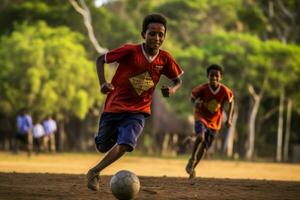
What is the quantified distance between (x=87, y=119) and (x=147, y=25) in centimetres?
4051

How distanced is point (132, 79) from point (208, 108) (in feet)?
17.1

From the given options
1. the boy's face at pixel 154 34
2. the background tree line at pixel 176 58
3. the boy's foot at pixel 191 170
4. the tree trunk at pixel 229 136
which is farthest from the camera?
the tree trunk at pixel 229 136

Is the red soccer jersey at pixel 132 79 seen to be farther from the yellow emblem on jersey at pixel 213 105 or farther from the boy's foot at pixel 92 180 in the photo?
the yellow emblem on jersey at pixel 213 105

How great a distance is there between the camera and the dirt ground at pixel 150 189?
9.14 metres

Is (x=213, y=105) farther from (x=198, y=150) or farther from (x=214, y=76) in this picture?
(x=198, y=150)

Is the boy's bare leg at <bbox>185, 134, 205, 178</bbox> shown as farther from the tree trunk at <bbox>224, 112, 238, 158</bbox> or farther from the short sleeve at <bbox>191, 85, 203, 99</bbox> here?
the tree trunk at <bbox>224, 112, 238, 158</bbox>

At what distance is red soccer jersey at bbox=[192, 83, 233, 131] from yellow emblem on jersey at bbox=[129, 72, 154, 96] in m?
4.77

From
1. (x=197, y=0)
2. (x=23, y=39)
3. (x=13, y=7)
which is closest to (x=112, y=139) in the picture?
(x=23, y=39)

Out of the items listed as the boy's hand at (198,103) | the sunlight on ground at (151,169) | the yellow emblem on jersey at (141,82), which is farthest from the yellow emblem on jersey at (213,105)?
the yellow emblem on jersey at (141,82)

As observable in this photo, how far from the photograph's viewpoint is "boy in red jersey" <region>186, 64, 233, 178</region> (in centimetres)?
1387

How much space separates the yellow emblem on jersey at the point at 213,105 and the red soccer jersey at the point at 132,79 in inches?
194

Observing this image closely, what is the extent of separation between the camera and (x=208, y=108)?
46.6 ft

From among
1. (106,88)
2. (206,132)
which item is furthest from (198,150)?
(106,88)

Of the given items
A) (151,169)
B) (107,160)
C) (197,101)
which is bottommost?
(107,160)
